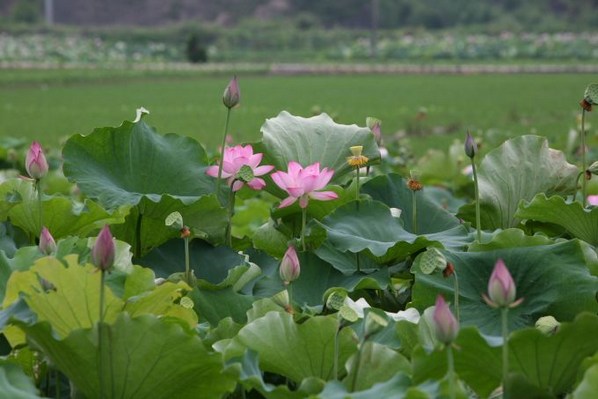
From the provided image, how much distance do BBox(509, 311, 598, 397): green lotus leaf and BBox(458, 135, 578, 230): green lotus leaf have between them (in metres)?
0.49

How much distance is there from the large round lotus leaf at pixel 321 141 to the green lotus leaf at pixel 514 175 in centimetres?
14

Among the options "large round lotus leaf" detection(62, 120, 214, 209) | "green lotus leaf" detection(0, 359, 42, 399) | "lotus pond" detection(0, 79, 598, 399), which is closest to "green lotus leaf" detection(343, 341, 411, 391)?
"lotus pond" detection(0, 79, 598, 399)

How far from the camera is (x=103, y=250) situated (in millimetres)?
766

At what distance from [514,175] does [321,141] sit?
0.23 m

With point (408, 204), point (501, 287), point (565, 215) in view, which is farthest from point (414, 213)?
point (501, 287)

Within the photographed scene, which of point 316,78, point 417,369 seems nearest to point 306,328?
point 417,369

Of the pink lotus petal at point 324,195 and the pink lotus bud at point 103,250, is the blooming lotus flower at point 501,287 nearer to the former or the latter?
the pink lotus bud at point 103,250

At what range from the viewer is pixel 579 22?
136 ft

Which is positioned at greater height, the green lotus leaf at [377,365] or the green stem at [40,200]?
the green stem at [40,200]

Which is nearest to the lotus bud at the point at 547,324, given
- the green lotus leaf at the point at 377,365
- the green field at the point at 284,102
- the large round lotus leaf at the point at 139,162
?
the green lotus leaf at the point at 377,365

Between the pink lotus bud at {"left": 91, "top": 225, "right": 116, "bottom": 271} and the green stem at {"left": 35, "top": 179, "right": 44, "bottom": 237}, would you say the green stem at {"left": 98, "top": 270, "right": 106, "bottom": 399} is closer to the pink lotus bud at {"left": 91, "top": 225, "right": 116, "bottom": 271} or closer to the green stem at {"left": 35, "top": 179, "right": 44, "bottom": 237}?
the pink lotus bud at {"left": 91, "top": 225, "right": 116, "bottom": 271}

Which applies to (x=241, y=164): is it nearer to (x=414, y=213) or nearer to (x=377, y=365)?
(x=414, y=213)

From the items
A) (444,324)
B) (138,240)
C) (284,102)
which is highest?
(444,324)

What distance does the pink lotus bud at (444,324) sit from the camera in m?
0.70
